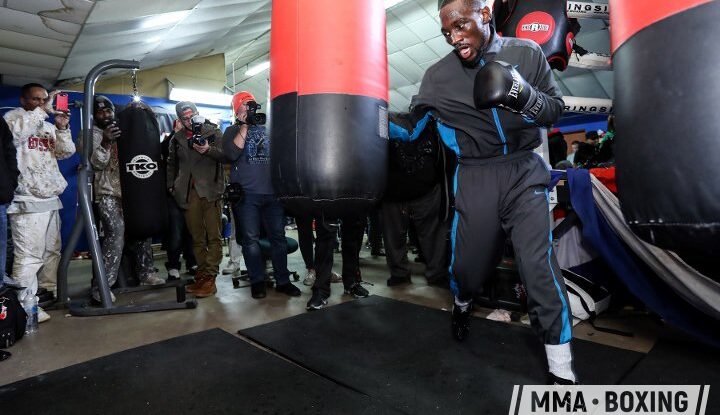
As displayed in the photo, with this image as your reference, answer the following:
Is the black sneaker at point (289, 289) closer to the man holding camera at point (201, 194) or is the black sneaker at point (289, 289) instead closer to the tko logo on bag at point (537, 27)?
the man holding camera at point (201, 194)

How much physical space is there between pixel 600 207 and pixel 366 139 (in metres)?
1.59

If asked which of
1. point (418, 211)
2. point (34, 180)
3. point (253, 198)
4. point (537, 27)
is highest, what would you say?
point (537, 27)

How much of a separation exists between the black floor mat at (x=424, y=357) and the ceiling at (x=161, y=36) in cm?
386

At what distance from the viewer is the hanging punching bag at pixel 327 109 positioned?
169 cm

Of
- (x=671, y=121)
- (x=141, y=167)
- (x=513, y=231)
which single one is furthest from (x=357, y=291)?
(x=671, y=121)

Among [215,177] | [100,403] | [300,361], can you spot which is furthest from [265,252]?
[100,403]

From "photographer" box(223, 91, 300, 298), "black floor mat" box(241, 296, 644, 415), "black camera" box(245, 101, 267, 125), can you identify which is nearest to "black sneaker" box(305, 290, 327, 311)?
"black floor mat" box(241, 296, 644, 415)

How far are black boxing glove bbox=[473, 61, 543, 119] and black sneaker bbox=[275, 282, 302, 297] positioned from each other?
237cm

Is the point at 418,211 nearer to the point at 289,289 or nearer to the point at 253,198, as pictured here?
the point at 289,289

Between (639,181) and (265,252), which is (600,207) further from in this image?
(265,252)

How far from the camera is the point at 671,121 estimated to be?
0.77 meters

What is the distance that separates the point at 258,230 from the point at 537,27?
266 cm

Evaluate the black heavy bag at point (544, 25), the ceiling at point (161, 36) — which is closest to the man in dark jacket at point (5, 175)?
the ceiling at point (161, 36)

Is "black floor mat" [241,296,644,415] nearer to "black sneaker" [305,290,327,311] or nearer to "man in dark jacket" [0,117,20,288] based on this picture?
"black sneaker" [305,290,327,311]
